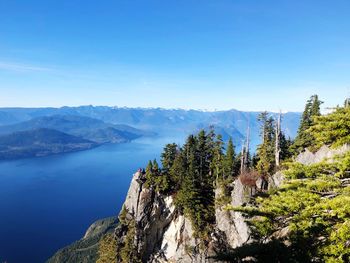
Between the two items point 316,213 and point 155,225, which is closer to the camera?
point 316,213

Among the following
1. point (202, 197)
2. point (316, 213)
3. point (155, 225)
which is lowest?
point (155, 225)

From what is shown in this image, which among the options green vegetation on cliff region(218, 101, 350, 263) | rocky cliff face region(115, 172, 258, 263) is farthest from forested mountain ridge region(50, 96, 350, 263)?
green vegetation on cliff region(218, 101, 350, 263)

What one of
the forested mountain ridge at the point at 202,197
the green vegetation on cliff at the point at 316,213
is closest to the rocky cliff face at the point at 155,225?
the forested mountain ridge at the point at 202,197

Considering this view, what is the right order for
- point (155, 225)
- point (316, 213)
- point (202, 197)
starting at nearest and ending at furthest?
point (316, 213)
point (202, 197)
point (155, 225)

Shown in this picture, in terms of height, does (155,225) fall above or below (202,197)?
below

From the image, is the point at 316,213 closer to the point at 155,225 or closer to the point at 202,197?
the point at 202,197

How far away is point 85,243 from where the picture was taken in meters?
142

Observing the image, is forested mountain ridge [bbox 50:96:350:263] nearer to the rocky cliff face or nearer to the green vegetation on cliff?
the rocky cliff face

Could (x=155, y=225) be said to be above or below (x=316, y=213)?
below

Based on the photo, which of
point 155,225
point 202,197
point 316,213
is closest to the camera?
point 316,213

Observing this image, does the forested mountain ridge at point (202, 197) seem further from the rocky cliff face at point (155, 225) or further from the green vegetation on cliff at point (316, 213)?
the green vegetation on cliff at point (316, 213)

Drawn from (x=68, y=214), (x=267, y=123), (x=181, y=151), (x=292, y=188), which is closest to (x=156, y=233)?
(x=181, y=151)

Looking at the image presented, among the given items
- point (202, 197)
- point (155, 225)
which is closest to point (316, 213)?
point (202, 197)

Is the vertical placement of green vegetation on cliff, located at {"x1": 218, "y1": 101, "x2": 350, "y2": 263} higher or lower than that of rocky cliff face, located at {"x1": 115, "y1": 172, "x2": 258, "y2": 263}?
higher
